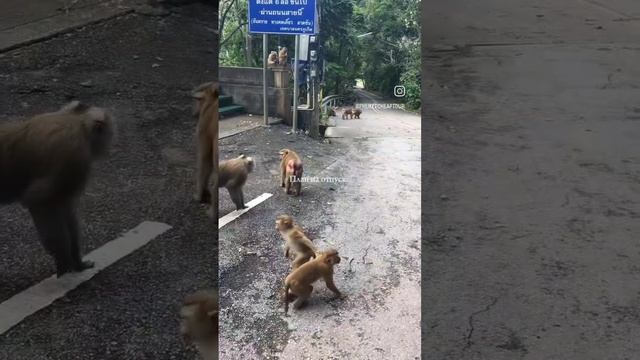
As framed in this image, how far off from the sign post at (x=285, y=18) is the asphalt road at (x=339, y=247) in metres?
0.22

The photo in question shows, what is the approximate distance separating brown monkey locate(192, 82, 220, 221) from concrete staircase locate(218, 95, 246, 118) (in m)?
0.01

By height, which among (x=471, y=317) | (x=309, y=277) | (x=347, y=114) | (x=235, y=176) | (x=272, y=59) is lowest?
(x=471, y=317)

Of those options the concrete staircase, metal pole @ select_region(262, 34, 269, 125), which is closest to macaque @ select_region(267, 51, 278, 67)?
metal pole @ select_region(262, 34, 269, 125)

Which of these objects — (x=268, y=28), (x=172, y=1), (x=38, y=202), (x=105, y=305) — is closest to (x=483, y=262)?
(x=268, y=28)

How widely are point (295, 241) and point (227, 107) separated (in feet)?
1.08

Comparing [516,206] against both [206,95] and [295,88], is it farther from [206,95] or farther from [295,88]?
[206,95]

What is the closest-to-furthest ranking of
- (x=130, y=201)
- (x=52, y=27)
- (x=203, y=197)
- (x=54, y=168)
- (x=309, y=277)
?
(x=309, y=277)
(x=54, y=168)
(x=203, y=197)
(x=130, y=201)
(x=52, y=27)

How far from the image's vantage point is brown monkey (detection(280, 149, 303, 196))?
1.14m

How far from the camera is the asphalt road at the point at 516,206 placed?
4.39 feet

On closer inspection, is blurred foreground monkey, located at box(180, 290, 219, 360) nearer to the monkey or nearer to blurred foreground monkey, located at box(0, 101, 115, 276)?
blurred foreground monkey, located at box(0, 101, 115, 276)

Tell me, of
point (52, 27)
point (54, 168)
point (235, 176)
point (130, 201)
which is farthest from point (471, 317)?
point (52, 27)

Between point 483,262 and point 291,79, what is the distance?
76 cm

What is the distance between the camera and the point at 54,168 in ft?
3.83

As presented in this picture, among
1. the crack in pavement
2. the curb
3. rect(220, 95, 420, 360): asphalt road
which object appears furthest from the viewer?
the curb
